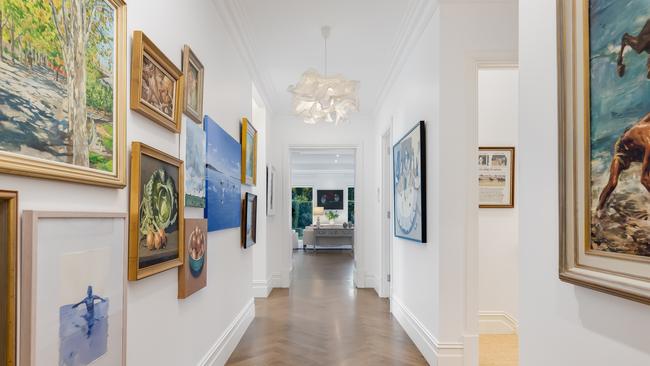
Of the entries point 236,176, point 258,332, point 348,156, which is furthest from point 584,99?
point 348,156

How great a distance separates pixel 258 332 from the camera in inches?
155

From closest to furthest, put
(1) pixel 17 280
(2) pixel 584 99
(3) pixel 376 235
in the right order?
1. (1) pixel 17 280
2. (2) pixel 584 99
3. (3) pixel 376 235

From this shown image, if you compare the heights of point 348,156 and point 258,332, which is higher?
point 348,156

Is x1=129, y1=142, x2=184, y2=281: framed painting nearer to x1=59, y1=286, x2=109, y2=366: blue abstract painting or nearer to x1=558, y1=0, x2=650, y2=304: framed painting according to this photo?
x1=59, y1=286, x2=109, y2=366: blue abstract painting

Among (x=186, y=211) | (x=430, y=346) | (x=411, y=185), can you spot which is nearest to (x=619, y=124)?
(x=186, y=211)

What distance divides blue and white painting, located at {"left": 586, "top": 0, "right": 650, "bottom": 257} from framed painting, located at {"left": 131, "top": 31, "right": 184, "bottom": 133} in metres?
1.55

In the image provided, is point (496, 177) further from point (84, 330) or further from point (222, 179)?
point (84, 330)

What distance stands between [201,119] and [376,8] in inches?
68.6

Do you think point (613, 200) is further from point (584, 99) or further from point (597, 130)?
point (584, 99)

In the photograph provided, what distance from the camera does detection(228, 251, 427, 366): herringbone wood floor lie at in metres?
3.24

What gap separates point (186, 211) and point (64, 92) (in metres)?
1.21

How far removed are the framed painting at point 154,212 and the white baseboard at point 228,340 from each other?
41.3 inches

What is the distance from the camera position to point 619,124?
1.06 meters

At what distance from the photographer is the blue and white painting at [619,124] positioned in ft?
3.25
